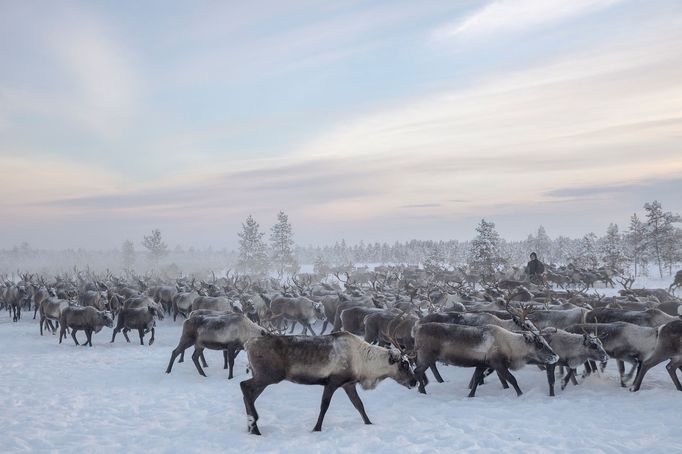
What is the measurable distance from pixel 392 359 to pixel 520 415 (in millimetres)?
2625

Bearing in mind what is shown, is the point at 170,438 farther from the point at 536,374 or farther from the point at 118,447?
the point at 536,374

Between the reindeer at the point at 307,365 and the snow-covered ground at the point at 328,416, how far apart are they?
2.22 feet

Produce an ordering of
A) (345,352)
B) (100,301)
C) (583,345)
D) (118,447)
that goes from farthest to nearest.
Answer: (100,301) < (583,345) < (345,352) < (118,447)

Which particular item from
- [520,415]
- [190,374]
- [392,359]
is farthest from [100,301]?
[520,415]

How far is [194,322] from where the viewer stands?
13445mm

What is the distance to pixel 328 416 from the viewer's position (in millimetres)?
9547

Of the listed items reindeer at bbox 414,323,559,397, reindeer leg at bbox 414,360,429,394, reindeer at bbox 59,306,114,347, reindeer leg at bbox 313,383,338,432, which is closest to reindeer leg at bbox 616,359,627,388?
reindeer at bbox 414,323,559,397

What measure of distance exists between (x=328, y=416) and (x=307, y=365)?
5.35 feet

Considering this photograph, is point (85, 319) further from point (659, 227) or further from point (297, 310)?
point (659, 227)

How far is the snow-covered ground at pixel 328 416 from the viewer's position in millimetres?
7824

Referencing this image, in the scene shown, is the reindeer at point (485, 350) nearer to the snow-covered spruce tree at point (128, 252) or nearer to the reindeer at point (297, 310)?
the reindeer at point (297, 310)

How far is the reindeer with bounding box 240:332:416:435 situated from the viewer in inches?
337

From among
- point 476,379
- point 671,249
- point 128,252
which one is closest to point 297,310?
point 476,379

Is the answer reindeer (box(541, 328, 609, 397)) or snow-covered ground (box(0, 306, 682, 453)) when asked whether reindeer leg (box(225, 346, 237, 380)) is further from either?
reindeer (box(541, 328, 609, 397))
